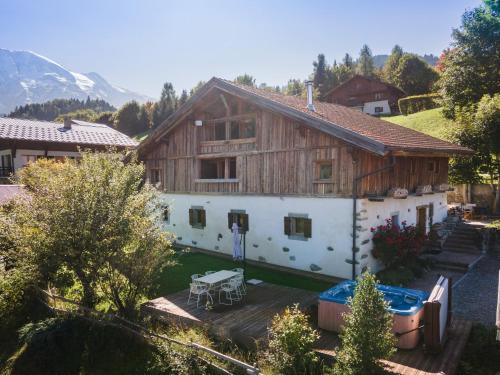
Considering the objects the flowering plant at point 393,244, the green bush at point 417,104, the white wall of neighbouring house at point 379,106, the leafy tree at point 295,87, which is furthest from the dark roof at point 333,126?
the leafy tree at point 295,87

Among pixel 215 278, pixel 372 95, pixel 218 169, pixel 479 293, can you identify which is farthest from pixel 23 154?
pixel 372 95

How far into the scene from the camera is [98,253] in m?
10.1

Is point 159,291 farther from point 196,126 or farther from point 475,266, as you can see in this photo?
point 475,266

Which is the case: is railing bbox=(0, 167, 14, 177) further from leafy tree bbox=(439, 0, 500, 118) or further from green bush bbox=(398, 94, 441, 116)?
green bush bbox=(398, 94, 441, 116)

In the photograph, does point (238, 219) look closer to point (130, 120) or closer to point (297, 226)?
point (297, 226)

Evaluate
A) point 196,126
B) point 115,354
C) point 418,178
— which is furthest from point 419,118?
point 115,354

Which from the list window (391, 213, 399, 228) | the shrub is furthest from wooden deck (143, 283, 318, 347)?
window (391, 213, 399, 228)

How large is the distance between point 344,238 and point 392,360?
602cm

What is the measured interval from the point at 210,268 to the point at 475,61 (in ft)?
105

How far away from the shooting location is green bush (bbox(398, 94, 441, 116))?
44969 millimetres

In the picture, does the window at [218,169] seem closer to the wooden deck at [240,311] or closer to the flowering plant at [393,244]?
the wooden deck at [240,311]

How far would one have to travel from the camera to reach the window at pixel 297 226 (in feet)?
48.7

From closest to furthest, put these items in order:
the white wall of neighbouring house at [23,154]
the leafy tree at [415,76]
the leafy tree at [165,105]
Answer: the white wall of neighbouring house at [23,154] → the leafy tree at [415,76] → the leafy tree at [165,105]

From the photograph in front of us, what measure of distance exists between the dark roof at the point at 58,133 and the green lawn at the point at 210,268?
43.0 ft
